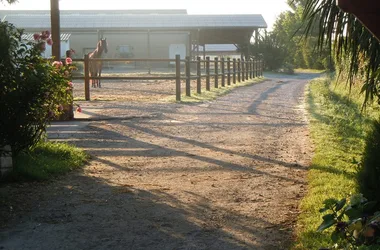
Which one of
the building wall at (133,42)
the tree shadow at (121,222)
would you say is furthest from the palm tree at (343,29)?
the building wall at (133,42)

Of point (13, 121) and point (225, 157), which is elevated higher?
point (13, 121)

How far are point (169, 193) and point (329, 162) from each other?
2283 millimetres

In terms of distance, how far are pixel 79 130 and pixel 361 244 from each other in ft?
26.2

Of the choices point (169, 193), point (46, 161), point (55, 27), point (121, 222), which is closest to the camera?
point (121, 222)

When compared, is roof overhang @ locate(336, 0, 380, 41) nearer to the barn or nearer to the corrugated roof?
the corrugated roof

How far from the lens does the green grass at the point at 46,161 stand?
273 inches

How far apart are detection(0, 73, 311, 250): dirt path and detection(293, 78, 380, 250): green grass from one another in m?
0.15

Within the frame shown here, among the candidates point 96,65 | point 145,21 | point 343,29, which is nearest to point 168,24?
point 145,21

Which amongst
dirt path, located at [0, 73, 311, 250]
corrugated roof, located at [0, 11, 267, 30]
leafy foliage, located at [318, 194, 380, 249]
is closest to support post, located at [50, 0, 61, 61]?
dirt path, located at [0, 73, 311, 250]

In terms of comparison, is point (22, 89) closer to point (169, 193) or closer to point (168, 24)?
point (169, 193)

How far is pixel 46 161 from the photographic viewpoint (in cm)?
760

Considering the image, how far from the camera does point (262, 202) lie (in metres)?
6.00

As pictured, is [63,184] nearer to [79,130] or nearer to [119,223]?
[119,223]

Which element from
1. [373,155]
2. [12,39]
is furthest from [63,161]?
[373,155]
